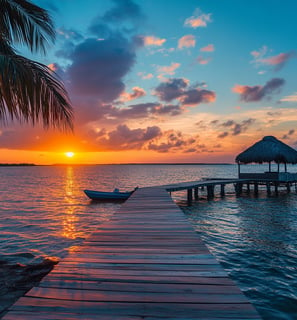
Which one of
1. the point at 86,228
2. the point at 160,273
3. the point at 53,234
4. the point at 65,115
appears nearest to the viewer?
the point at 160,273

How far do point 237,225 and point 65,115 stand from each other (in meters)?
10.7

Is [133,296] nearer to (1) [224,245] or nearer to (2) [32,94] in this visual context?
(2) [32,94]

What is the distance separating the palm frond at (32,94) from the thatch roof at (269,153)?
83.0 feet

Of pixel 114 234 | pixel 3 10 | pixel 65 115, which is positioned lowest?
pixel 114 234

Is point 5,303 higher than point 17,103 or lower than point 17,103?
lower

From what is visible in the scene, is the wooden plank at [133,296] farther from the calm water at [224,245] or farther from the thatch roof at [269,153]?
the thatch roof at [269,153]

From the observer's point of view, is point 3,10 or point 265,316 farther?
point 3,10

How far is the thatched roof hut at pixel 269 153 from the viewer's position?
25.6 metres

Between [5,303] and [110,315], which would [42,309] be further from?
[5,303]

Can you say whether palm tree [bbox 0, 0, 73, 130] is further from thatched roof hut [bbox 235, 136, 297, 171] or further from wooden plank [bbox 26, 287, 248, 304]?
thatched roof hut [bbox 235, 136, 297, 171]

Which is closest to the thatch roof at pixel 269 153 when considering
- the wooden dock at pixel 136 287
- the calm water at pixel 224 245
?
the calm water at pixel 224 245

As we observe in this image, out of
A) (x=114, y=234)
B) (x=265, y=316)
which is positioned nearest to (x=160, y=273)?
(x=114, y=234)

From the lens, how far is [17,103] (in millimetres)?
4766

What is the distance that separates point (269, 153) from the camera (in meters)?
25.9
